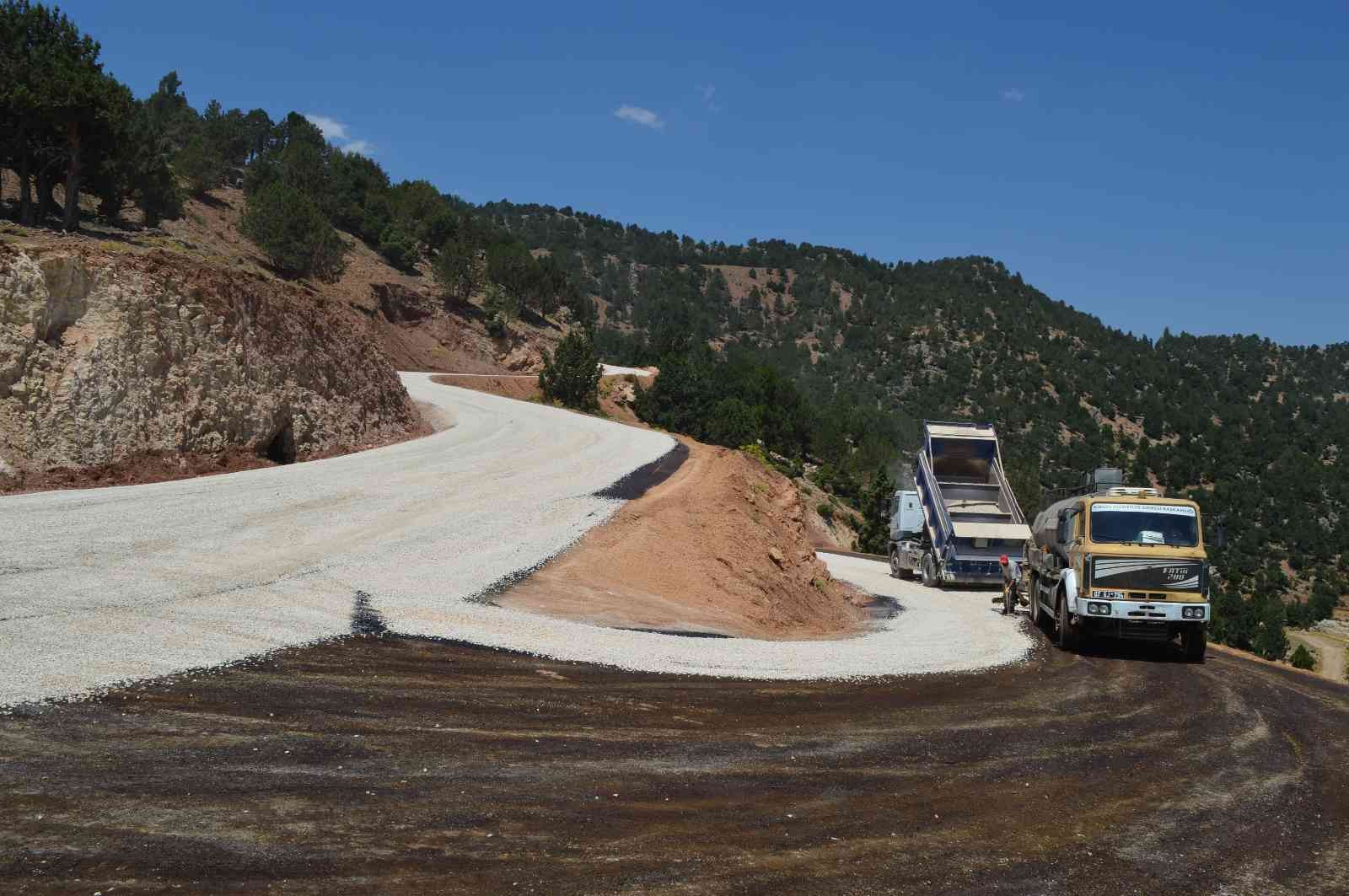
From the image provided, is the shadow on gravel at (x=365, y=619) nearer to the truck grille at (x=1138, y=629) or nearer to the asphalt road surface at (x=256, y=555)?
the asphalt road surface at (x=256, y=555)

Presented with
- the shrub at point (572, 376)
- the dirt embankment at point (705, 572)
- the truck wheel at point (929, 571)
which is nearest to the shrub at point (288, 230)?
the shrub at point (572, 376)

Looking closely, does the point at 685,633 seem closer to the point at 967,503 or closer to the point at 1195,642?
the point at 1195,642

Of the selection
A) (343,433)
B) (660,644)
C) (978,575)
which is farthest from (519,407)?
(660,644)

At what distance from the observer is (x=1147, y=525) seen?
52.9 ft

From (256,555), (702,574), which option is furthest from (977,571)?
(256,555)

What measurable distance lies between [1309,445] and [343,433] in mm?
143202

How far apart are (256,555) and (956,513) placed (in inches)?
780

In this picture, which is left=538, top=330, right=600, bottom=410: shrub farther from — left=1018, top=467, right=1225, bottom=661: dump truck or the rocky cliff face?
left=1018, top=467, right=1225, bottom=661: dump truck

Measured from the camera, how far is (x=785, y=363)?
536 ft

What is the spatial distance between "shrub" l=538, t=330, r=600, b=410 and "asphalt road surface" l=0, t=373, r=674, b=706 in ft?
106

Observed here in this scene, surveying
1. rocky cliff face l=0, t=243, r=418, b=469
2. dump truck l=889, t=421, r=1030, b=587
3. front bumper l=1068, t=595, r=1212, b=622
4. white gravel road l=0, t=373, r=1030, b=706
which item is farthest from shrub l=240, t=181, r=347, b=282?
front bumper l=1068, t=595, r=1212, b=622

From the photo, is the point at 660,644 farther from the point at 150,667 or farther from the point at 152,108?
the point at 152,108

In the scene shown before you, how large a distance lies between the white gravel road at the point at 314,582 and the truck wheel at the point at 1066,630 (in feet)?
2.57

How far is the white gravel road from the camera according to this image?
9.77 m
